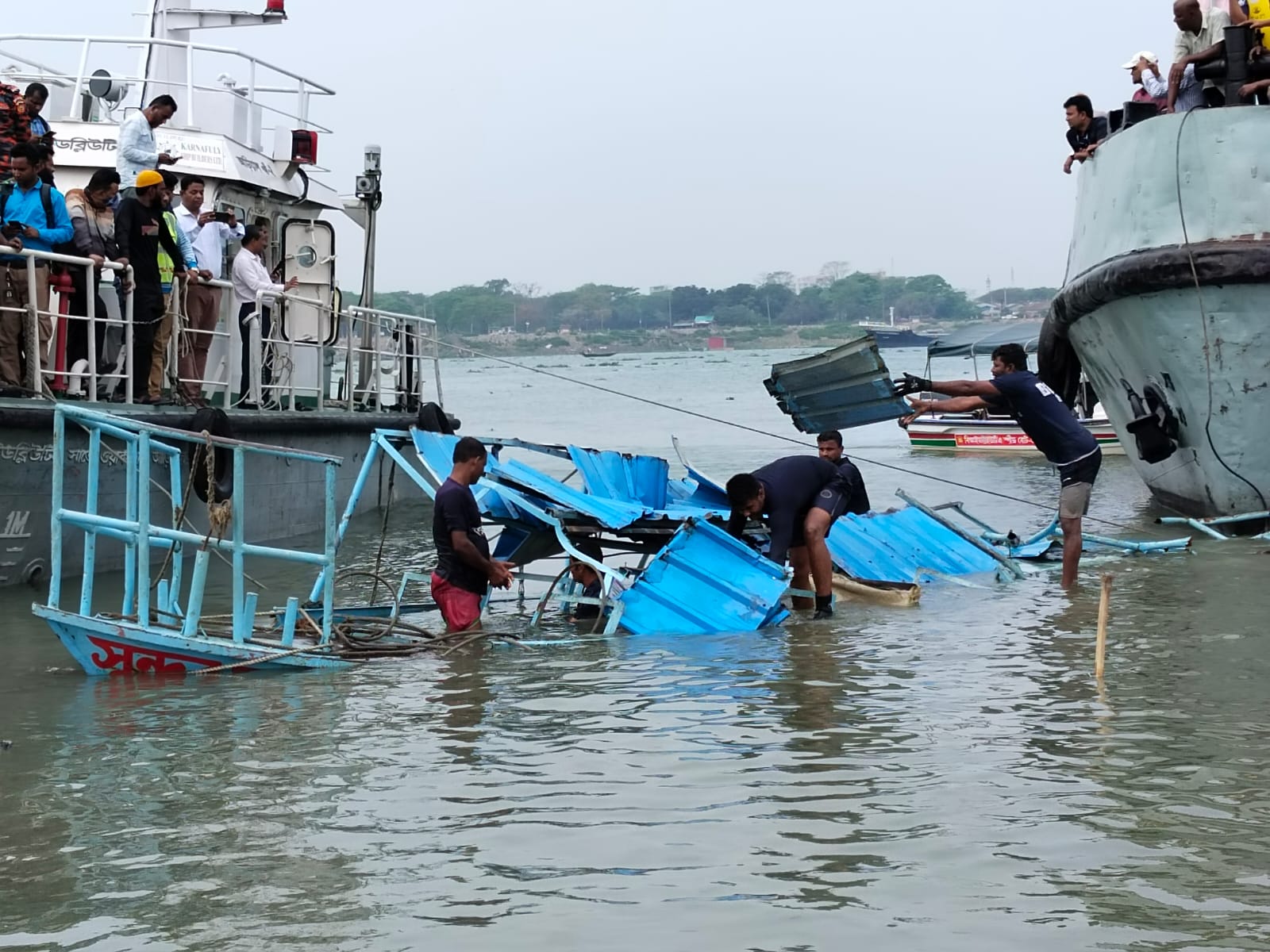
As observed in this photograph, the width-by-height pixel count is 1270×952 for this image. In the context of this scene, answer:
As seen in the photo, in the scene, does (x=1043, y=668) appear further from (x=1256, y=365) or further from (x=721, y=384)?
(x=721, y=384)

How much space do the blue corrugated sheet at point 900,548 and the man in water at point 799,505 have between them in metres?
1.43

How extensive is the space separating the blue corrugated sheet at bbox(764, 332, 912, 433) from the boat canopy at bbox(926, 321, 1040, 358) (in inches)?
706

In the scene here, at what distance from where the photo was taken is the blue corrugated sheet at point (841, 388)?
1140 centimetres

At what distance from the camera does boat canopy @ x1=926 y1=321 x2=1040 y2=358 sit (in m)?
30.4

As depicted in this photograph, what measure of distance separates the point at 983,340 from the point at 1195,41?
18.0 meters

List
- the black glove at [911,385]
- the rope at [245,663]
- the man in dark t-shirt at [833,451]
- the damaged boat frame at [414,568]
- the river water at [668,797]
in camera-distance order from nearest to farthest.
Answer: the river water at [668,797] < the damaged boat frame at [414,568] < the rope at [245,663] < the black glove at [911,385] < the man in dark t-shirt at [833,451]

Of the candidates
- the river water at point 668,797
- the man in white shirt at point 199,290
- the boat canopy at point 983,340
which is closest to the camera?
the river water at point 668,797

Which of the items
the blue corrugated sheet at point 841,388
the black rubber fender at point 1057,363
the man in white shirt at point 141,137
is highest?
the man in white shirt at point 141,137

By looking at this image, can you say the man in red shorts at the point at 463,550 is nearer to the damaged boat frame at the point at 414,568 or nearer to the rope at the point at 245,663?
the damaged boat frame at the point at 414,568

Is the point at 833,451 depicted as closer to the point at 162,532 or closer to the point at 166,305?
the point at 162,532

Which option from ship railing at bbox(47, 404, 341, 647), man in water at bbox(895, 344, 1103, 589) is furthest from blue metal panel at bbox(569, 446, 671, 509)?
ship railing at bbox(47, 404, 341, 647)

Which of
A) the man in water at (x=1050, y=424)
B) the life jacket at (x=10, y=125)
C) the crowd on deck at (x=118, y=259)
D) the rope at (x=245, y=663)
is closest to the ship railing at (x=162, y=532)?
the rope at (x=245, y=663)

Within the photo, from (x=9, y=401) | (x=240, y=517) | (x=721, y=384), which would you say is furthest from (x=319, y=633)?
(x=721, y=384)

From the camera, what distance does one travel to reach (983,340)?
31.2 metres
